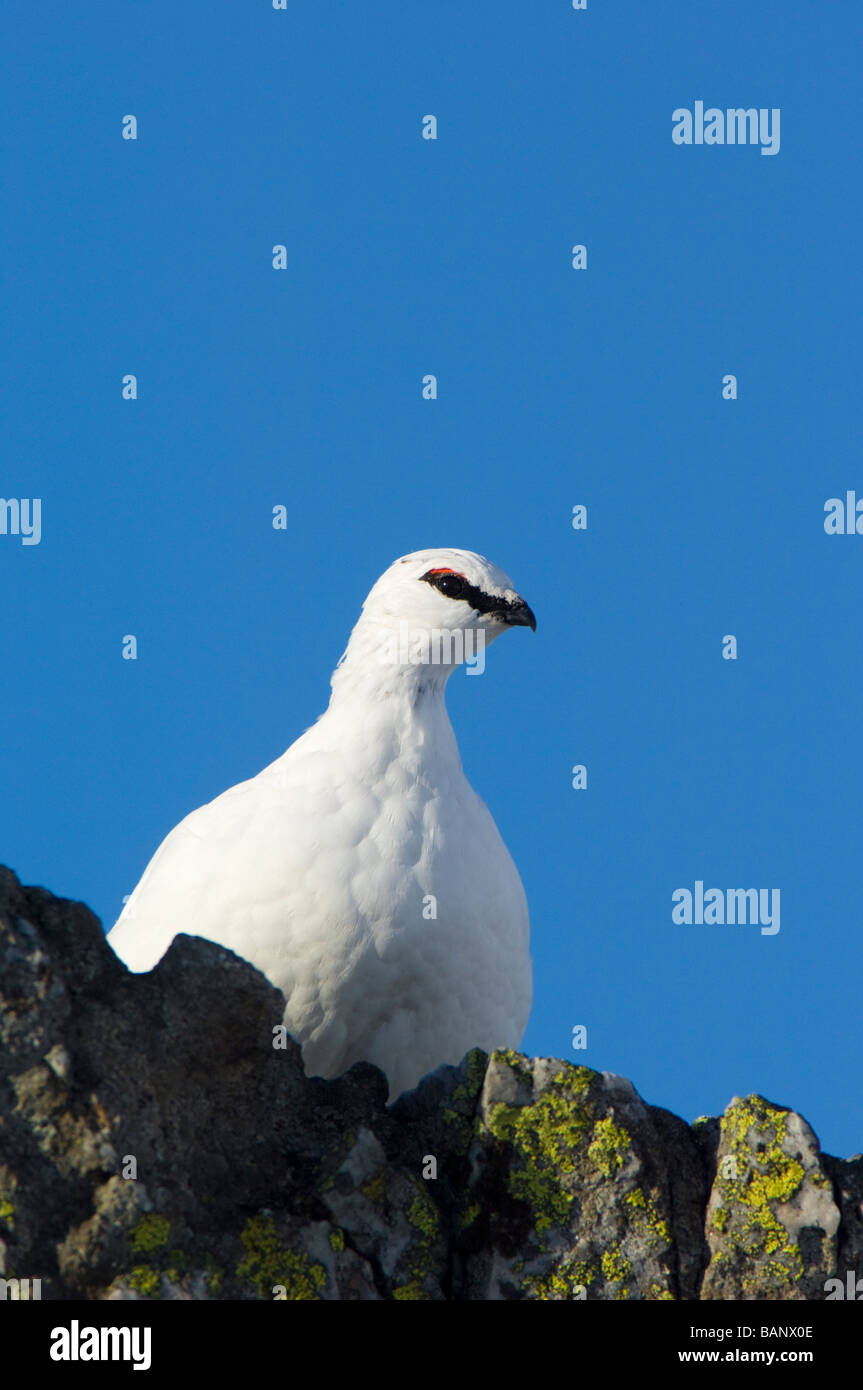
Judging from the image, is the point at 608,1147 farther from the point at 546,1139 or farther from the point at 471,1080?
the point at 471,1080

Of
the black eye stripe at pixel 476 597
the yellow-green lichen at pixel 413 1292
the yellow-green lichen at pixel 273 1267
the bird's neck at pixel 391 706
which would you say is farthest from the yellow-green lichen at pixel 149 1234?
the black eye stripe at pixel 476 597

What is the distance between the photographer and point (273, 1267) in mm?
6711

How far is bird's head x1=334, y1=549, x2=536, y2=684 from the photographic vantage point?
1076 cm

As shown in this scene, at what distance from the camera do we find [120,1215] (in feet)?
21.2

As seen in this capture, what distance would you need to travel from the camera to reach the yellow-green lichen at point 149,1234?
6.46 metres

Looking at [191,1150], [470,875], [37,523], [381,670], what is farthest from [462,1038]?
[37,523]

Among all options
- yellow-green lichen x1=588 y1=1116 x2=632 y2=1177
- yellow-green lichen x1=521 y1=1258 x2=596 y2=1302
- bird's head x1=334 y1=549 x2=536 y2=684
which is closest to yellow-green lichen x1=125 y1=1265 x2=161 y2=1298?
yellow-green lichen x1=521 y1=1258 x2=596 y2=1302

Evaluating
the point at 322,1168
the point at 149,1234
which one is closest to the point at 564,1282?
the point at 322,1168

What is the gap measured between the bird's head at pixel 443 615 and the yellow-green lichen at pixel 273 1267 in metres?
4.50

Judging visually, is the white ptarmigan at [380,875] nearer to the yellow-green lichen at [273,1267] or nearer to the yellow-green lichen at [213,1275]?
→ the yellow-green lichen at [273,1267]

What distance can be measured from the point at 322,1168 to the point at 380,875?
2.42m
